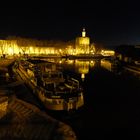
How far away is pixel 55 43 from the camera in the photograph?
151 m

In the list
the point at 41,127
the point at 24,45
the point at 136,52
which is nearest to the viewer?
the point at 41,127

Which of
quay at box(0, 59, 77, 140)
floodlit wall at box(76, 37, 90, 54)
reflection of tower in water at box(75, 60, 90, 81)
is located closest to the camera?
quay at box(0, 59, 77, 140)

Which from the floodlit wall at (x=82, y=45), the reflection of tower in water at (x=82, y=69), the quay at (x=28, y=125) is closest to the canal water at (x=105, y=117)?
the quay at (x=28, y=125)

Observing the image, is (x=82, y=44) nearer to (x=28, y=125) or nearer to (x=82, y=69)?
(x=82, y=69)

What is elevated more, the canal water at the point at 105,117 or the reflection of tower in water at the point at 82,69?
the canal water at the point at 105,117

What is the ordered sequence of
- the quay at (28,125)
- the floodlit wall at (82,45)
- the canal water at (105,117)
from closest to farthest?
the quay at (28,125)
the canal water at (105,117)
the floodlit wall at (82,45)

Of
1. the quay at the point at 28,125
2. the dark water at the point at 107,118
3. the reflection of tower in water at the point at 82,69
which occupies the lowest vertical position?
the reflection of tower in water at the point at 82,69

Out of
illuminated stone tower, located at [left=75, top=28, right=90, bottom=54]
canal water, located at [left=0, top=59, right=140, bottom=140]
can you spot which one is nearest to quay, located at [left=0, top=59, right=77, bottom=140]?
canal water, located at [left=0, top=59, right=140, bottom=140]

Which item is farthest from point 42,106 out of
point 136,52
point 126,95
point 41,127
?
point 136,52

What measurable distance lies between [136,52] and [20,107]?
70.2 meters

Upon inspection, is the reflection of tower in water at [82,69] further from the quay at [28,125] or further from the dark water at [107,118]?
the quay at [28,125]

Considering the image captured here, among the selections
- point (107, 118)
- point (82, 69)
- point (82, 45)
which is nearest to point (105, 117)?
point (107, 118)

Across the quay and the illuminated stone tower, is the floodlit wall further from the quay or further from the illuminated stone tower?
the quay

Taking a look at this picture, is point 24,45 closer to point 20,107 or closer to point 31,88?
point 31,88
